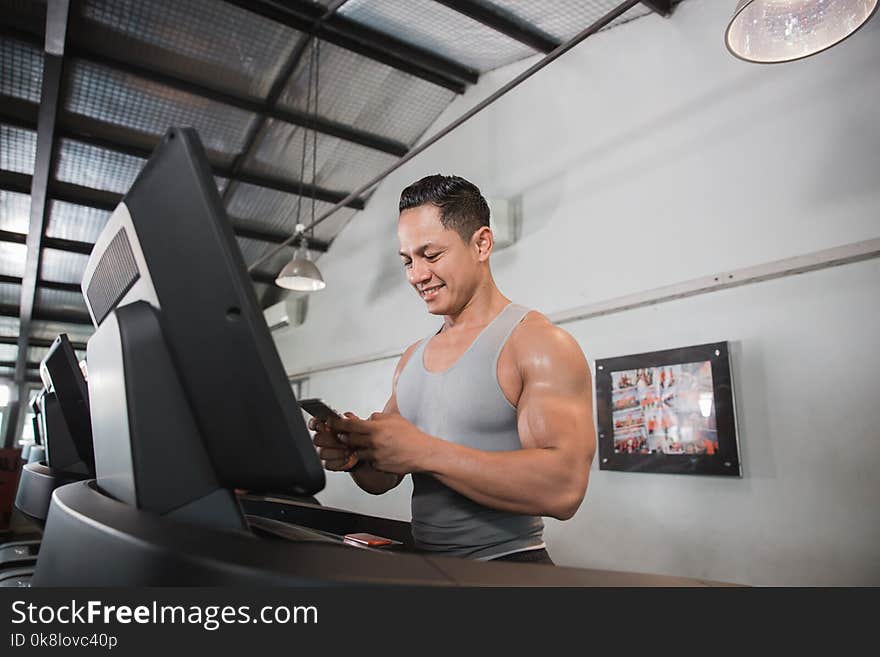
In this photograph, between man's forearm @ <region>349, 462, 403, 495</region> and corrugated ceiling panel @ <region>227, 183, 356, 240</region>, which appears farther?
corrugated ceiling panel @ <region>227, 183, 356, 240</region>

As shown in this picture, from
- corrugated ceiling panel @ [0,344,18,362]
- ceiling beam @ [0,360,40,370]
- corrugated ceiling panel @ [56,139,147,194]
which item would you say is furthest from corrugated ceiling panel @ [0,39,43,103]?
ceiling beam @ [0,360,40,370]

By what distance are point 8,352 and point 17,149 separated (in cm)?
738

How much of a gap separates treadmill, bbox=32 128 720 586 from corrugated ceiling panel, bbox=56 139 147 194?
5708 mm

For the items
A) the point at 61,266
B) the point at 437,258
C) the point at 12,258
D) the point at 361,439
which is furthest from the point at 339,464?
the point at 12,258

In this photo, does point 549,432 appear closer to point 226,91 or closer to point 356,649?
point 356,649

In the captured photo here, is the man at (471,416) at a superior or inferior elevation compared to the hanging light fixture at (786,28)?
inferior

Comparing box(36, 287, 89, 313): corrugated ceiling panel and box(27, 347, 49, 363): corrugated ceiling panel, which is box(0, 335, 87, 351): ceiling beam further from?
box(36, 287, 89, 313): corrugated ceiling panel

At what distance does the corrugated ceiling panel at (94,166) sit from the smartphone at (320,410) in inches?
215

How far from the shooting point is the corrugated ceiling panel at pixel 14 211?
19.9 ft

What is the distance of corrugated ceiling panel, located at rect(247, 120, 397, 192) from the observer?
18.5 ft

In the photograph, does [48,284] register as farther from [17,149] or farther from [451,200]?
[451,200]

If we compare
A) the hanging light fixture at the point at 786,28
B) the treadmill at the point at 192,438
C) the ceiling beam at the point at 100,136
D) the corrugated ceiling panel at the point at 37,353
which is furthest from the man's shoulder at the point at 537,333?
the corrugated ceiling panel at the point at 37,353

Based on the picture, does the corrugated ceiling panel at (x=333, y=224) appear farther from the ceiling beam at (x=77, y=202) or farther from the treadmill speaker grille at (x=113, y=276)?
the treadmill speaker grille at (x=113, y=276)

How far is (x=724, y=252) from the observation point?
10.0 feet
